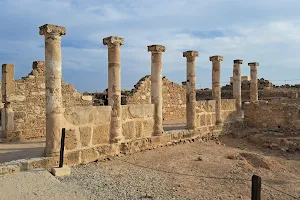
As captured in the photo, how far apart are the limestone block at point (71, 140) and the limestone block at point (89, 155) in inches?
13.9

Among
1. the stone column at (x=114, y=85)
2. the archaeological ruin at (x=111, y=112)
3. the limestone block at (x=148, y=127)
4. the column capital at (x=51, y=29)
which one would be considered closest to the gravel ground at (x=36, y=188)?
the archaeological ruin at (x=111, y=112)

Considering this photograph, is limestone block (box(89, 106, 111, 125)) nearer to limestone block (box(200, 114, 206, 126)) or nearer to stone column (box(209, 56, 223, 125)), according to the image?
limestone block (box(200, 114, 206, 126))

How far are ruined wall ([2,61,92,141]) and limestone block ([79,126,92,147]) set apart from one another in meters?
4.65

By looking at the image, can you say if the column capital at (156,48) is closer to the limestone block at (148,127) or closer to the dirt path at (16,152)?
the limestone block at (148,127)

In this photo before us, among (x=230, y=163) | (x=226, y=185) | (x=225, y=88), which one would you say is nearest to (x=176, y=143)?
(x=230, y=163)

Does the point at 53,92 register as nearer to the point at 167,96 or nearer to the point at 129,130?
the point at 129,130

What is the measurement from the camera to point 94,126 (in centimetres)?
888

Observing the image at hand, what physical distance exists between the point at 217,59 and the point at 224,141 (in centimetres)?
372

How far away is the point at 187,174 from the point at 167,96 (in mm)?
10759

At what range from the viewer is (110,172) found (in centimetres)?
773

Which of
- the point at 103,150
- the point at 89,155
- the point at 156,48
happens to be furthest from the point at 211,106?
the point at 89,155

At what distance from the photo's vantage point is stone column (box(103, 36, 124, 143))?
9.41 m

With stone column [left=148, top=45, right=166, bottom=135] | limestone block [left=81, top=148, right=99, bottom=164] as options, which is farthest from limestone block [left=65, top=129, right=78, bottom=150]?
stone column [left=148, top=45, right=166, bottom=135]

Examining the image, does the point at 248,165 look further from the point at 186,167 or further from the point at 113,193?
the point at 113,193
